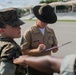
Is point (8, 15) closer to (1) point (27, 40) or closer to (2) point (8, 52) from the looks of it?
(2) point (8, 52)

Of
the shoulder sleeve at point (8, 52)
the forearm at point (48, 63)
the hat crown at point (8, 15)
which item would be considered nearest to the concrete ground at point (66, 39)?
the hat crown at point (8, 15)

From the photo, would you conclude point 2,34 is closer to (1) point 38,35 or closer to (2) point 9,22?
(2) point 9,22

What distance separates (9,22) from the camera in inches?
102

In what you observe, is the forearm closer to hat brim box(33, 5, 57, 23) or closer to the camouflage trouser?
the camouflage trouser

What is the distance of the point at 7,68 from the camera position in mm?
2357

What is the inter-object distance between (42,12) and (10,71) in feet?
7.35

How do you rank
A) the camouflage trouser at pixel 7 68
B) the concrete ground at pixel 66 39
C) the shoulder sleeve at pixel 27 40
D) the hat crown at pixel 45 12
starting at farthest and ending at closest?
the concrete ground at pixel 66 39 → the hat crown at pixel 45 12 → the shoulder sleeve at pixel 27 40 → the camouflage trouser at pixel 7 68

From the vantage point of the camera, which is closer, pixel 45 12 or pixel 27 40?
pixel 27 40

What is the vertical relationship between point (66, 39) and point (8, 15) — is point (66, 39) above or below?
below

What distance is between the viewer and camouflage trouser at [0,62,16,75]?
2338mm

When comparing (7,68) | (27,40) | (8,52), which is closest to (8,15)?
(8,52)

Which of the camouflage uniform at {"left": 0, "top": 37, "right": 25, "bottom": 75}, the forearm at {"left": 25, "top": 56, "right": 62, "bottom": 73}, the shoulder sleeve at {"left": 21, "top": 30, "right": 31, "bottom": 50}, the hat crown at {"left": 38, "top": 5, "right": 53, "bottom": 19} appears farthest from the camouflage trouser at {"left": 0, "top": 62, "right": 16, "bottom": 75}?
the hat crown at {"left": 38, "top": 5, "right": 53, "bottom": 19}

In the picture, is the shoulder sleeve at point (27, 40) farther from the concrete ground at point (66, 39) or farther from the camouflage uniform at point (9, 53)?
the concrete ground at point (66, 39)

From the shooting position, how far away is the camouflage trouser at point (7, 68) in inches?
92.0
